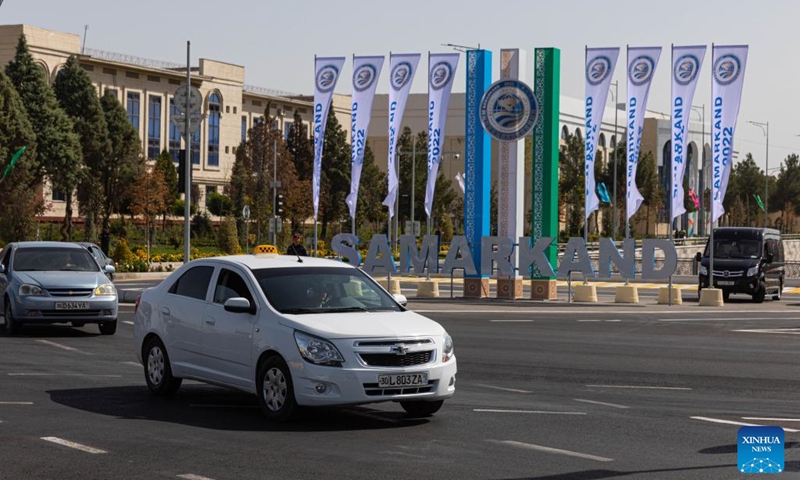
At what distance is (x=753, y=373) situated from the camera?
17.8 metres

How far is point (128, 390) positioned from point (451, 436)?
15.9ft

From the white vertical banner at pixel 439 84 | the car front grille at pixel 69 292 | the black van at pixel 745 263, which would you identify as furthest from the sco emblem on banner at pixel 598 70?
the car front grille at pixel 69 292

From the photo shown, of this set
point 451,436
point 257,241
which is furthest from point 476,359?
point 257,241

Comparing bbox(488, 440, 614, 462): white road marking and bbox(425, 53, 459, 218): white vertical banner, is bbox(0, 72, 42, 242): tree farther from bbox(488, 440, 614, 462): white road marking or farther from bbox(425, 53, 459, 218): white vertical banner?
bbox(488, 440, 614, 462): white road marking

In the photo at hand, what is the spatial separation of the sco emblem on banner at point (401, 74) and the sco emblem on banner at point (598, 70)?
5.75 m

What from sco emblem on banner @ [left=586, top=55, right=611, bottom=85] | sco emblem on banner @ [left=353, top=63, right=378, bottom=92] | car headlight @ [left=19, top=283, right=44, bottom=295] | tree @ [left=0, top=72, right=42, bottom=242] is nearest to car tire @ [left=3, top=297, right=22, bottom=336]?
car headlight @ [left=19, top=283, right=44, bottom=295]

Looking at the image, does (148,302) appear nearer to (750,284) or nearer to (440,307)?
(440,307)

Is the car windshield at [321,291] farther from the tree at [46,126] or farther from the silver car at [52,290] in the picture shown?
the tree at [46,126]

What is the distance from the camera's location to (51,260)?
76.7ft

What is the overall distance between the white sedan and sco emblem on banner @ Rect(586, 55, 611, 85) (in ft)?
89.4

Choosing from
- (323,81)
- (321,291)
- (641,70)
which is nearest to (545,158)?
(641,70)

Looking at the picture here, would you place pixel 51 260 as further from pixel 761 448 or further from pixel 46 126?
pixel 46 126

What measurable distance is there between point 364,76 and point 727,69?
1174 centimetres

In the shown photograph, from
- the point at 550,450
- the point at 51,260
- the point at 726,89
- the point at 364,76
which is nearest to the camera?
the point at 550,450
